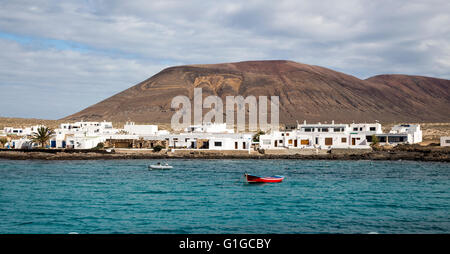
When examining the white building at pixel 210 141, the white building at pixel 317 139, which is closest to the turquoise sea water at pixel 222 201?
the white building at pixel 210 141

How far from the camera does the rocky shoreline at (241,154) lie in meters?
59.6

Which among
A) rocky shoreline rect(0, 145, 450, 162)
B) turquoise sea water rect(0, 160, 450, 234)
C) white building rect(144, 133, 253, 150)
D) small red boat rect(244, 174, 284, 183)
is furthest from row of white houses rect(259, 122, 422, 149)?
small red boat rect(244, 174, 284, 183)

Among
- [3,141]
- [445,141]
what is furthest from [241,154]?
[3,141]

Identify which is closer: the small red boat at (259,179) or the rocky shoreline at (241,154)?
the small red boat at (259,179)

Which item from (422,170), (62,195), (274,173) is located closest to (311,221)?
(62,195)

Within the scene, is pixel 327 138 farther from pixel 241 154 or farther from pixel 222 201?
pixel 222 201

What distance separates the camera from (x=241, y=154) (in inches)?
2491

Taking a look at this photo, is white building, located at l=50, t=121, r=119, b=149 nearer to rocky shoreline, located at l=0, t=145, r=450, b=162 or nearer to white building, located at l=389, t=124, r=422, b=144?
rocky shoreline, located at l=0, t=145, r=450, b=162

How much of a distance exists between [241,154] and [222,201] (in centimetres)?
3538

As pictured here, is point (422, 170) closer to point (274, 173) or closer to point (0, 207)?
point (274, 173)

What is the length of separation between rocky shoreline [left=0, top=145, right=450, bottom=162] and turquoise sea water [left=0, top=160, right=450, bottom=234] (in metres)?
12.0

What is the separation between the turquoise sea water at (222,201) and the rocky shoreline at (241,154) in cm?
1203

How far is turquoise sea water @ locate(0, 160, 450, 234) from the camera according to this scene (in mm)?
20922

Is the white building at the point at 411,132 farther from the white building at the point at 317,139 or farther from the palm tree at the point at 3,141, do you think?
the palm tree at the point at 3,141
